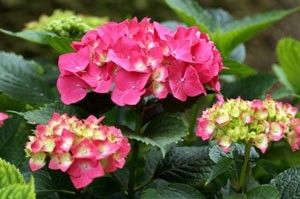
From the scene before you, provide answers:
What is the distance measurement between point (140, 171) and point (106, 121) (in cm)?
26

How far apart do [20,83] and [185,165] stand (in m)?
0.43

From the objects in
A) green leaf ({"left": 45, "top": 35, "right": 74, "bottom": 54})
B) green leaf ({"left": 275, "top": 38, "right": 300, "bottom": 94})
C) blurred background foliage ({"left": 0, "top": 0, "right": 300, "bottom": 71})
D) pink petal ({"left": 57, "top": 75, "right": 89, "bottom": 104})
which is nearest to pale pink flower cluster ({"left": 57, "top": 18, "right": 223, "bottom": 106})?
pink petal ({"left": 57, "top": 75, "right": 89, "bottom": 104})

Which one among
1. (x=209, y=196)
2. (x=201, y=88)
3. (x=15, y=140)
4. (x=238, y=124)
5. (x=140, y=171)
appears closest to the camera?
(x=238, y=124)

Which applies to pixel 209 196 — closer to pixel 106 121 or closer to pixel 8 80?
pixel 106 121

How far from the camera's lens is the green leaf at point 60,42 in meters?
1.23

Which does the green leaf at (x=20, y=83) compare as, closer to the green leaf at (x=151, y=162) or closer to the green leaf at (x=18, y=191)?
the green leaf at (x=151, y=162)

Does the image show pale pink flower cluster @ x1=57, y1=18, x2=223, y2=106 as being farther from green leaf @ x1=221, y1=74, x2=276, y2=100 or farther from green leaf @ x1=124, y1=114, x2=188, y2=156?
green leaf @ x1=221, y1=74, x2=276, y2=100

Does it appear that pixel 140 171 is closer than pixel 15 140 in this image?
No

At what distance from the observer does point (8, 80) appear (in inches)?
55.0

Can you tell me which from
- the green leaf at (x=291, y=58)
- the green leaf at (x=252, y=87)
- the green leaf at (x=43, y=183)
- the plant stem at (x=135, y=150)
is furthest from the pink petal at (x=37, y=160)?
the green leaf at (x=291, y=58)

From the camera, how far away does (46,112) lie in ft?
3.67

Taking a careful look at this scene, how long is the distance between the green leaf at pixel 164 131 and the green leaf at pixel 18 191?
0.79ft

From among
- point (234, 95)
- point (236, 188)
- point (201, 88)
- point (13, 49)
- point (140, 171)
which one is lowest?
point (13, 49)

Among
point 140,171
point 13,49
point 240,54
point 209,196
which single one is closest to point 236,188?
point 209,196
